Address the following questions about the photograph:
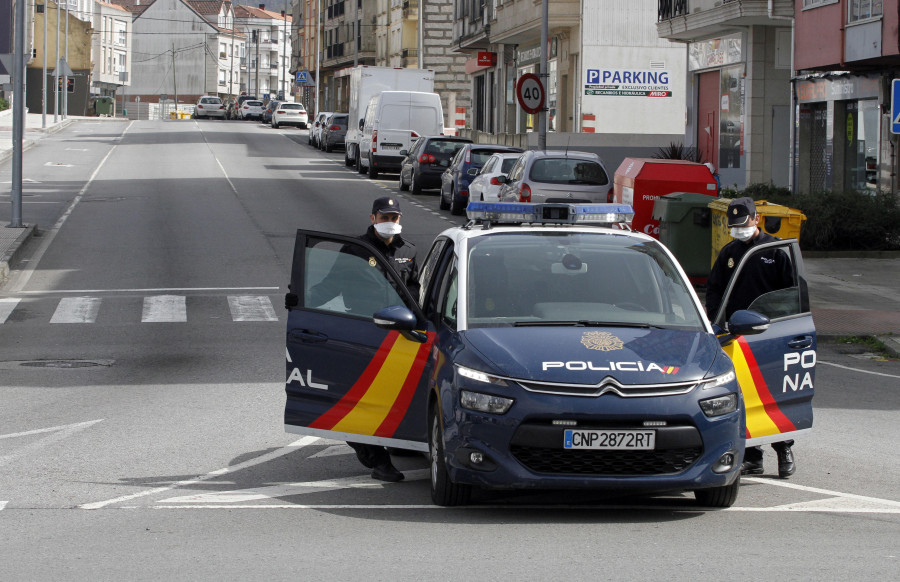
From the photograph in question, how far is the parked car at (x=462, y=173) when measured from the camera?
29891 millimetres

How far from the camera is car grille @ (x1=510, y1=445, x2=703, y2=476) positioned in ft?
21.8

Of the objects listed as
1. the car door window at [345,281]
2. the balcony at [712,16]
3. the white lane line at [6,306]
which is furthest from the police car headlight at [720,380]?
the balcony at [712,16]

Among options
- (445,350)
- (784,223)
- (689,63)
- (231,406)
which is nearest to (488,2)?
(689,63)

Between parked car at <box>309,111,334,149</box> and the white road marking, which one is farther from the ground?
parked car at <box>309,111,334,149</box>

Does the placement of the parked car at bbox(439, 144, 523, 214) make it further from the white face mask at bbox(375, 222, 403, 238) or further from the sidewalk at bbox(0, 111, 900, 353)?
the white face mask at bbox(375, 222, 403, 238)

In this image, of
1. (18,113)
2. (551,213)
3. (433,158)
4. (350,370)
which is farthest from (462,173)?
(350,370)

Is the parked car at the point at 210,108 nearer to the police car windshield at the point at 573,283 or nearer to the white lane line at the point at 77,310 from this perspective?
the white lane line at the point at 77,310

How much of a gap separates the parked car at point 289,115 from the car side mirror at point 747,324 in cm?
7242

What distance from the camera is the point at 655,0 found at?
144ft

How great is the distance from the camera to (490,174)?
27.8m

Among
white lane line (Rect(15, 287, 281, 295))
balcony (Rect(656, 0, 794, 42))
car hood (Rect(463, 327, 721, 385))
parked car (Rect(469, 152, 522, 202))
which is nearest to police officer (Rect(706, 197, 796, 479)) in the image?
car hood (Rect(463, 327, 721, 385))

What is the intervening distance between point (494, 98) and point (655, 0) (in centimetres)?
1640

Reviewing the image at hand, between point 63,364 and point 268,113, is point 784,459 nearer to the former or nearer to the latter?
point 63,364

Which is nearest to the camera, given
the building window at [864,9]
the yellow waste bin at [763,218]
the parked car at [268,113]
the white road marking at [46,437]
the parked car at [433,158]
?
the white road marking at [46,437]
